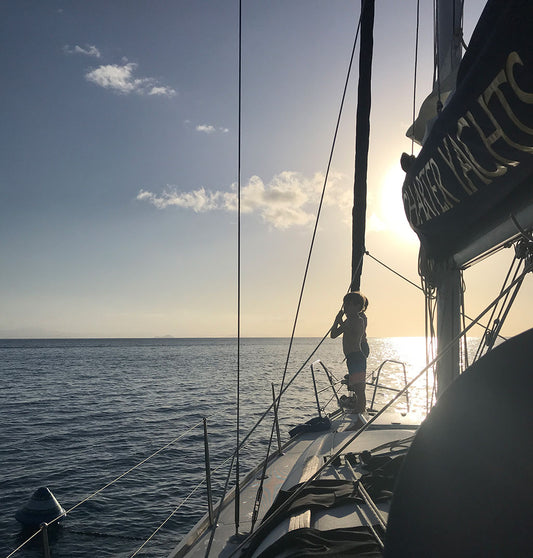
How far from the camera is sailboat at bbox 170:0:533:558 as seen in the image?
3.32 feet

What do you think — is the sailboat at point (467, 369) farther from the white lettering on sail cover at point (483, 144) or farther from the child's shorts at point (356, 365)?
the child's shorts at point (356, 365)

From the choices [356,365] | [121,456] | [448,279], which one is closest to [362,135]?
[448,279]

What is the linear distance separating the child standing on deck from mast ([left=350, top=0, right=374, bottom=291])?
0.64 ft

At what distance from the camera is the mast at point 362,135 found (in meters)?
4.92

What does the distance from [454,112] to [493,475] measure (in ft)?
4.32

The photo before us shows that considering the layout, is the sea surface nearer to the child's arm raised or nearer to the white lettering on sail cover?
the child's arm raised

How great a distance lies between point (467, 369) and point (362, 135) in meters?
4.50

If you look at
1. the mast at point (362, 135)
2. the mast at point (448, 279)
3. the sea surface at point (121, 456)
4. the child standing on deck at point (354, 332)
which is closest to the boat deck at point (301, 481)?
the sea surface at point (121, 456)

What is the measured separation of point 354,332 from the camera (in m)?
5.52

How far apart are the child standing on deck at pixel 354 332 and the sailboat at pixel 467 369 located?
2112mm

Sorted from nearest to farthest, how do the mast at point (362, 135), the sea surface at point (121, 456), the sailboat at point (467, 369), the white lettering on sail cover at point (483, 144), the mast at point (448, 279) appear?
1. the sailboat at point (467, 369)
2. the white lettering on sail cover at point (483, 144)
3. the mast at point (448, 279)
4. the mast at point (362, 135)
5. the sea surface at point (121, 456)

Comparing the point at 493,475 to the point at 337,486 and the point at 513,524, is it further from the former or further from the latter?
the point at 337,486

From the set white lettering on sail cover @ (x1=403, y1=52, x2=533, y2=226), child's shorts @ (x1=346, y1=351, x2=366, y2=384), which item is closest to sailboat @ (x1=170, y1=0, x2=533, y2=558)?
white lettering on sail cover @ (x1=403, y1=52, x2=533, y2=226)

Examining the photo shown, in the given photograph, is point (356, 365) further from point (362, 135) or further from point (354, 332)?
point (362, 135)
